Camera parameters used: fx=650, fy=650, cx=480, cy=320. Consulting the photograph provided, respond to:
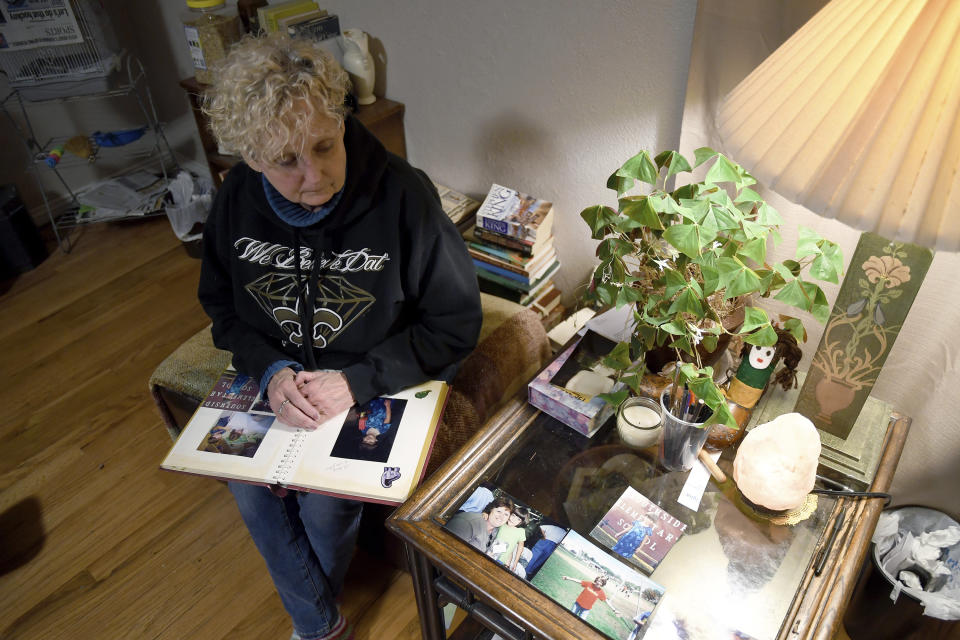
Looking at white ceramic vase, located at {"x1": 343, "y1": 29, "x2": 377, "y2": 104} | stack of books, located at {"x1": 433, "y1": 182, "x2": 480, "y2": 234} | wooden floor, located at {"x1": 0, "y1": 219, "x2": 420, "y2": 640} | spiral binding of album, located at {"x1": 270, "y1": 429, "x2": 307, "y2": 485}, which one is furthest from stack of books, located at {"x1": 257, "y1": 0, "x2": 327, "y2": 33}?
spiral binding of album, located at {"x1": 270, "y1": 429, "x2": 307, "y2": 485}

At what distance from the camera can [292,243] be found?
1285 mm

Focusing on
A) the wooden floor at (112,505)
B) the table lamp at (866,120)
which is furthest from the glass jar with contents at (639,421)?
the wooden floor at (112,505)

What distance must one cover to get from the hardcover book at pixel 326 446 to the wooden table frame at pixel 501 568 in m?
0.07

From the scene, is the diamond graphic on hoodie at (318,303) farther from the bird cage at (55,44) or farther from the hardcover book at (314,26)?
the bird cage at (55,44)

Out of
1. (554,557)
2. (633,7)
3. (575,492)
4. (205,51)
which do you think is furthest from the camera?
(205,51)

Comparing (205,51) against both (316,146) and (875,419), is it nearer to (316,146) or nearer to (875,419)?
(316,146)

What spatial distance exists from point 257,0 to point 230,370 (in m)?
1.35

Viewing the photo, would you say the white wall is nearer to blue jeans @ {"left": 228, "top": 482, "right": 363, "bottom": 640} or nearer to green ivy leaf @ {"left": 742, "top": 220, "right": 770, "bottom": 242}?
green ivy leaf @ {"left": 742, "top": 220, "right": 770, "bottom": 242}

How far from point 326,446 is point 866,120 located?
949 mm

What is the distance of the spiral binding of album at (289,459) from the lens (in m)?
1.13

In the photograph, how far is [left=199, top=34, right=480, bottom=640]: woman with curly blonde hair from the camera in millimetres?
1164

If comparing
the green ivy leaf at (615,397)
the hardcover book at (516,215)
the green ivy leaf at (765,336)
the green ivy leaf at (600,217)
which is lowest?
the hardcover book at (516,215)

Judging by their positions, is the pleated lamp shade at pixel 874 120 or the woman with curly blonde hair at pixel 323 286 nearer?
the pleated lamp shade at pixel 874 120

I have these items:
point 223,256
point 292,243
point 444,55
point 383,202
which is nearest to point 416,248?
point 383,202
